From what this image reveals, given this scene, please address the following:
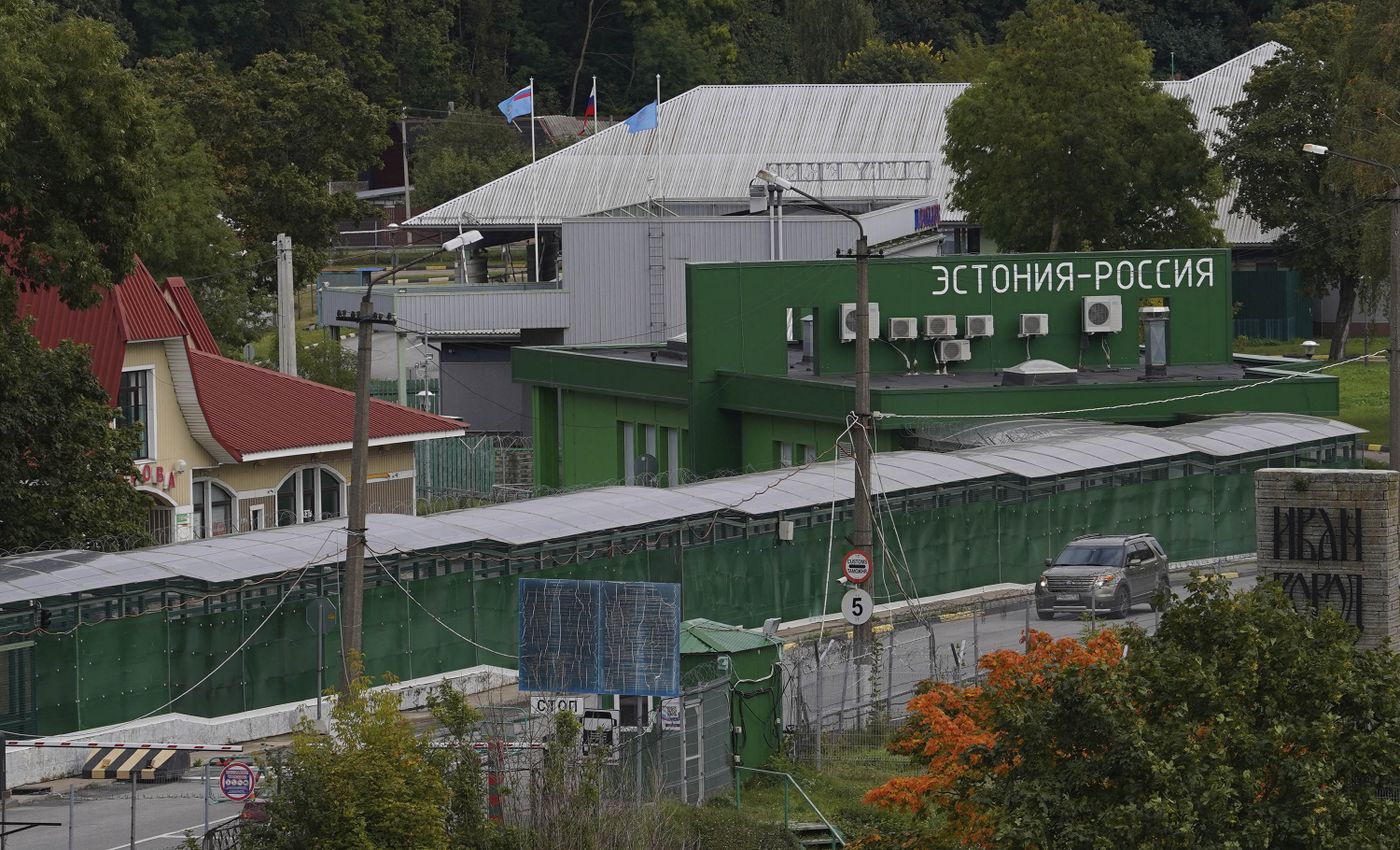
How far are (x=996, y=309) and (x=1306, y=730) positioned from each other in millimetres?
36481

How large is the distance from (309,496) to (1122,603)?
2151cm

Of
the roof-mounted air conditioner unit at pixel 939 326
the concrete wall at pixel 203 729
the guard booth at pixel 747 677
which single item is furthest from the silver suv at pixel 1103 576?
the roof-mounted air conditioner unit at pixel 939 326

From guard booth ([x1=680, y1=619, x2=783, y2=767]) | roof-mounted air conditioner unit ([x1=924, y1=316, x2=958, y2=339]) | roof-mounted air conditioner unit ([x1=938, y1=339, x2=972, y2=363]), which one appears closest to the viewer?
guard booth ([x1=680, y1=619, x2=783, y2=767])

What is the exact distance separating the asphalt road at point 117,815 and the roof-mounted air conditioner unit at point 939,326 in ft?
94.1

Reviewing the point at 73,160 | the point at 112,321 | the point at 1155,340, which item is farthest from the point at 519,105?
the point at 73,160

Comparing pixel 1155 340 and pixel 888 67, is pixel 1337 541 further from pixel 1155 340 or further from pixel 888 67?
pixel 888 67

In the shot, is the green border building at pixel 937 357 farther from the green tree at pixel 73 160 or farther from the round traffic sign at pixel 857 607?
the green tree at pixel 73 160

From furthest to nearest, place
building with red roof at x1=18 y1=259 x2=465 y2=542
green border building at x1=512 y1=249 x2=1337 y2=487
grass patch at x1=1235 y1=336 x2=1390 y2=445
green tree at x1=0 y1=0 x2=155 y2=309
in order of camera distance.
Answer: grass patch at x1=1235 y1=336 x2=1390 y2=445 < green border building at x1=512 y1=249 x2=1337 y2=487 < building with red roof at x1=18 y1=259 x2=465 y2=542 < green tree at x1=0 y1=0 x2=155 y2=309

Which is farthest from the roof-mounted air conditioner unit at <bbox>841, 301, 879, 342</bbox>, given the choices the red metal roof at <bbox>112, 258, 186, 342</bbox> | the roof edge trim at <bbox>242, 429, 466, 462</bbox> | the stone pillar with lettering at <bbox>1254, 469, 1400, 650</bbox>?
the stone pillar with lettering at <bbox>1254, 469, 1400, 650</bbox>

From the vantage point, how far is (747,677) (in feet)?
86.6

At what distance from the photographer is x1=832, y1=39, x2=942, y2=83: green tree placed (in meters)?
125

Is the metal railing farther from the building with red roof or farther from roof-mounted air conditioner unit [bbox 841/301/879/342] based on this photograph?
roof-mounted air conditioner unit [bbox 841/301/879/342]

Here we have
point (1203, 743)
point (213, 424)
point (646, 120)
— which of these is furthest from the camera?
point (646, 120)

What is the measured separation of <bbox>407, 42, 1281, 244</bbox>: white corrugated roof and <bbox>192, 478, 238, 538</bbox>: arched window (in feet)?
141
